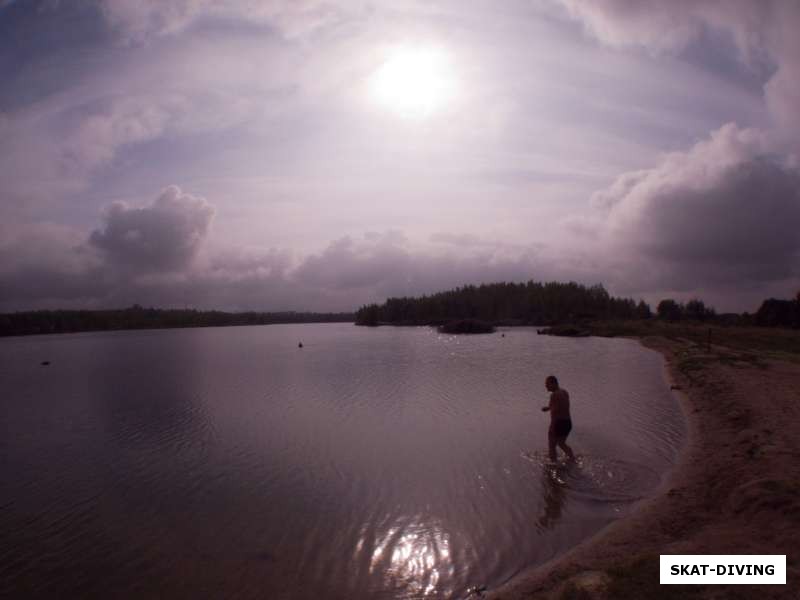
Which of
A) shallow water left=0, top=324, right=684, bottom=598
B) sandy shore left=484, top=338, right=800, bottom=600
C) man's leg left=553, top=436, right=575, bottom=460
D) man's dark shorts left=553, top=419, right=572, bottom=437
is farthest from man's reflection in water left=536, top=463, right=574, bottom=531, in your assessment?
sandy shore left=484, top=338, right=800, bottom=600

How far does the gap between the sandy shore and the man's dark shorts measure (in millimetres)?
2915

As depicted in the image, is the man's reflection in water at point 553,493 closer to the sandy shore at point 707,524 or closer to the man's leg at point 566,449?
the man's leg at point 566,449

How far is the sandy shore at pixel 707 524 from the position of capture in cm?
639

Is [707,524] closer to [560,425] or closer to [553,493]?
[553,493]

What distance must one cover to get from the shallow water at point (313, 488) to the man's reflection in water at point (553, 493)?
0.19ft

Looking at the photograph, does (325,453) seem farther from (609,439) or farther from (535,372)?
(535,372)

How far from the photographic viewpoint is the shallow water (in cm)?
849

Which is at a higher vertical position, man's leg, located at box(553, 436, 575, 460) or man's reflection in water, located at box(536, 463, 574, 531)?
man's leg, located at box(553, 436, 575, 460)

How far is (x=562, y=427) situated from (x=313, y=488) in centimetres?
769

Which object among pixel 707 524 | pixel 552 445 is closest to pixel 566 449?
pixel 552 445

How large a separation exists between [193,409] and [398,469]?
609 inches

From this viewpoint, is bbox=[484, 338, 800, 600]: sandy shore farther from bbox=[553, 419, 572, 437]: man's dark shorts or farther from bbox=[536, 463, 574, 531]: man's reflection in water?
bbox=[553, 419, 572, 437]: man's dark shorts

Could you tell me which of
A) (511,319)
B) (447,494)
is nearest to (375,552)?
(447,494)

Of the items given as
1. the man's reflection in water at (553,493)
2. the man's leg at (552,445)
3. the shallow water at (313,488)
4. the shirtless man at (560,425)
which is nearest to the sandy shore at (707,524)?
the shallow water at (313,488)
